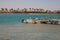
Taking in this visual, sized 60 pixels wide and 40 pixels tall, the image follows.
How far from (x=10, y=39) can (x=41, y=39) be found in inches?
79.1

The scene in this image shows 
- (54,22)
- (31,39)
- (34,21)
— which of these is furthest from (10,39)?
(34,21)

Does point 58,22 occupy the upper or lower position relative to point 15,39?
lower

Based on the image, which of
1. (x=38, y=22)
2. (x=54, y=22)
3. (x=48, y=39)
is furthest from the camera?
(x=38, y=22)

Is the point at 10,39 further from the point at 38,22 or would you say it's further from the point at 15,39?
the point at 38,22

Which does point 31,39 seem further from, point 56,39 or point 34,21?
point 34,21

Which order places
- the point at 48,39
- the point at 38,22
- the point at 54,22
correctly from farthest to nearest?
1. the point at 38,22
2. the point at 54,22
3. the point at 48,39

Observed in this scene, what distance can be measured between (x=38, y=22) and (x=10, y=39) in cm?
1592

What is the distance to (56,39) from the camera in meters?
13.1

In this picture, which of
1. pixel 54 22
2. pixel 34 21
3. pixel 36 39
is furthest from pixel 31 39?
pixel 34 21

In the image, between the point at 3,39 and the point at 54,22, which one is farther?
the point at 54,22

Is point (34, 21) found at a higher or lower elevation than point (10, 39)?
lower

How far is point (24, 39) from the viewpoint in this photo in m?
13.3

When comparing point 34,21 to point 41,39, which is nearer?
point 41,39

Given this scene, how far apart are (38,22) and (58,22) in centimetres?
298
